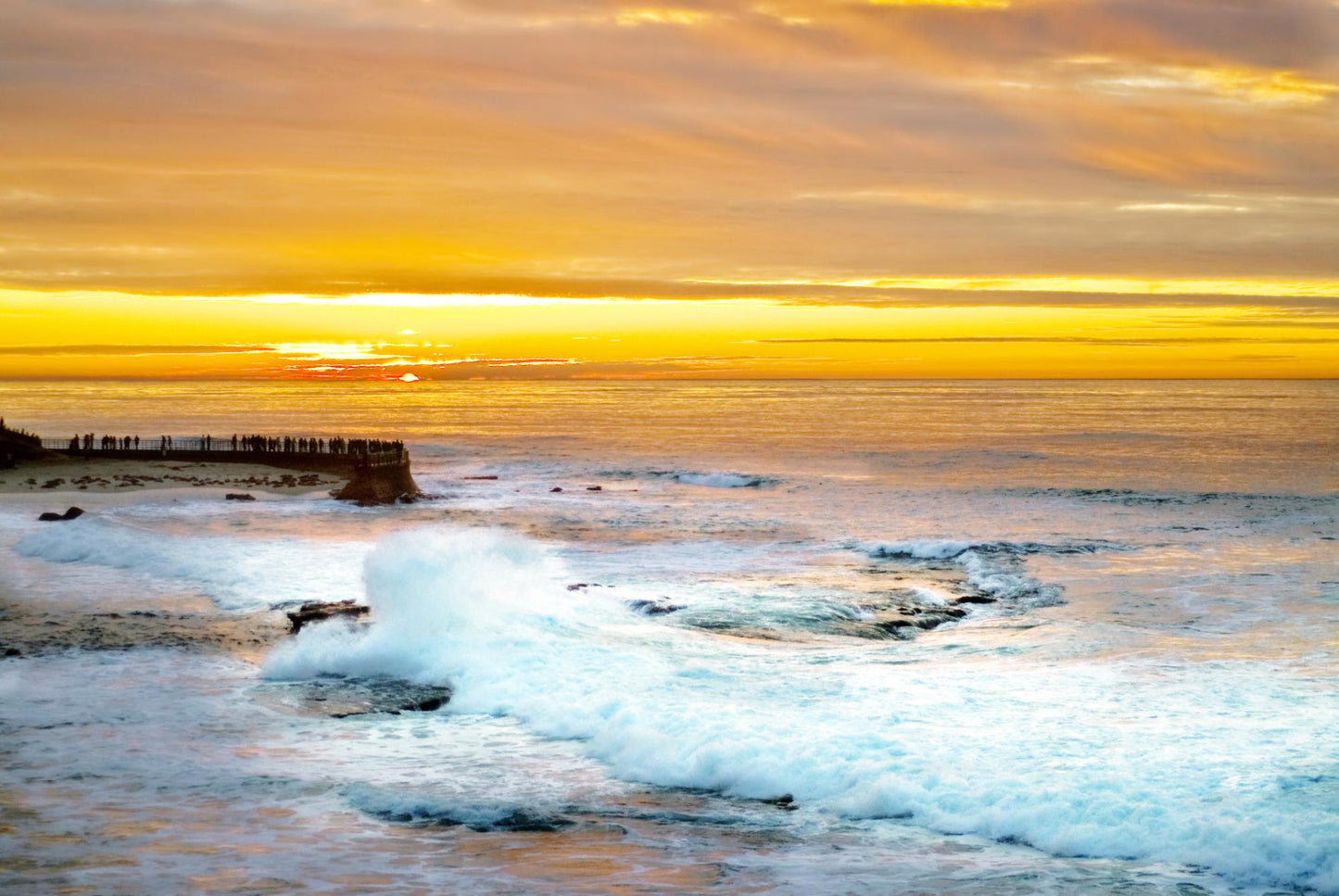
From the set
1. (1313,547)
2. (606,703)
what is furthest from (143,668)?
(1313,547)

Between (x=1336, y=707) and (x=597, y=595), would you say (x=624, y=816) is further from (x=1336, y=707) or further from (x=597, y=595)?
(x=597, y=595)

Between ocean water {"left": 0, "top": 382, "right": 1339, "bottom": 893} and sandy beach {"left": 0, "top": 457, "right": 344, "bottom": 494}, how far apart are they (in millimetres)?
11391

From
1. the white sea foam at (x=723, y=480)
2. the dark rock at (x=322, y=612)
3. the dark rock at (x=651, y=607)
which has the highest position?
the dark rock at (x=322, y=612)

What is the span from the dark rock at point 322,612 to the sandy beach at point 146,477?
29.5 meters

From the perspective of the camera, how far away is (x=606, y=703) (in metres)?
15.8

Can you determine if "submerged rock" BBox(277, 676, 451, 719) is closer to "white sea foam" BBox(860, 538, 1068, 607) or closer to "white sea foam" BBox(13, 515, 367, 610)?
"white sea foam" BBox(13, 515, 367, 610)

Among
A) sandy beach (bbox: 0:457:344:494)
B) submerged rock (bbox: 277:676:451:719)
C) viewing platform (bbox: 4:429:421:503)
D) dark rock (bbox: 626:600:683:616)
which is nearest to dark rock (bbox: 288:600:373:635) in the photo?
submerged rock (bbox: 277:676:451:719)

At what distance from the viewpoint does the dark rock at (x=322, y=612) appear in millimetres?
20969

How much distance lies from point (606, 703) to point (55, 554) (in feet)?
66.7

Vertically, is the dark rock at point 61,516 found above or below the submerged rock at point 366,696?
below

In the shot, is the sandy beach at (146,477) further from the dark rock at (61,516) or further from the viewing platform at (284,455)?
the dark rock at (61,516)

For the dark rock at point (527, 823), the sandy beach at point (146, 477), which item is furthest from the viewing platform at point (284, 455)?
the dark rock at point (527, 823)

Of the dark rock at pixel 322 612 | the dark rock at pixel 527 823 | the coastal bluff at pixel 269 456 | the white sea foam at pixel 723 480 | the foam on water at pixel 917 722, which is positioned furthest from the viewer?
the white sea foam at pixel 723 480

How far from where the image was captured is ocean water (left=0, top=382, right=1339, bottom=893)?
1073 cm
